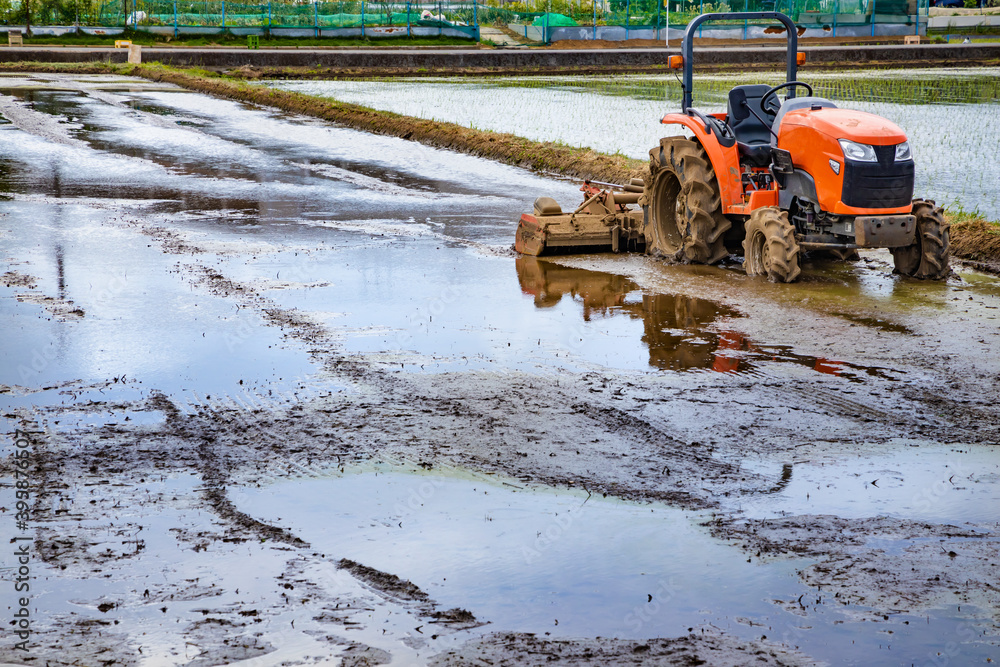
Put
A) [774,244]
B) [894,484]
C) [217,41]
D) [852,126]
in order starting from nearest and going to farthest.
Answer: [894,484]
[852,126]
[774,244]
[217,41]

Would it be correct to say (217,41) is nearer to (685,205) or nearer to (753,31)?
(753,31)

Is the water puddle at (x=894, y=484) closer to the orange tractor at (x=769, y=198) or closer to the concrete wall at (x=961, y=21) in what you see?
the orange tractor at (x=769, y=198)

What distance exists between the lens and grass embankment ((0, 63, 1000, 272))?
1114cm

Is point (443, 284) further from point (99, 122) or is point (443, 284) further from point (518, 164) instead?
point (99, 122)

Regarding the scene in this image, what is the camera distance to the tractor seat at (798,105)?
966 cm

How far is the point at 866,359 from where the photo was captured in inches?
295

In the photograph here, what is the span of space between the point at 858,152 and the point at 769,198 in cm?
103

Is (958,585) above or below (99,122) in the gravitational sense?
below

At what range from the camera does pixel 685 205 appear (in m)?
10.5

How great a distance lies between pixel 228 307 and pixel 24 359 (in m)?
1.85

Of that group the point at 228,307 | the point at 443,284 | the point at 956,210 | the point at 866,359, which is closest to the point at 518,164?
the point at 956,210

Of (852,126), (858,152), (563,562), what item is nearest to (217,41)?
(852,126)

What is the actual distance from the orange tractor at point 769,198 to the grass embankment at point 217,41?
45.1 metres

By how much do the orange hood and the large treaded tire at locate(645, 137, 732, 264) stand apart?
3.76 feet
